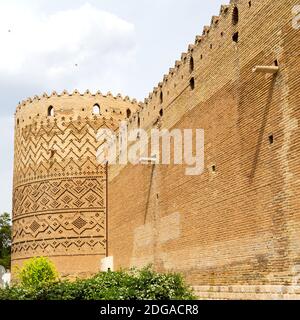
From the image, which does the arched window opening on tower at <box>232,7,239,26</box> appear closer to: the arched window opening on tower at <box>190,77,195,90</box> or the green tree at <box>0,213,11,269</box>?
the arched window opening on tower at <box>190,77,195,90</box>

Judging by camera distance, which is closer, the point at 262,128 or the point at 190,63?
the point at 262,128

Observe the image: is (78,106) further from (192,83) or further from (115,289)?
(115,289)

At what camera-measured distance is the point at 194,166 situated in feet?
35.1

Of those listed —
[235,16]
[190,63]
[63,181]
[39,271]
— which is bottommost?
[39,271]

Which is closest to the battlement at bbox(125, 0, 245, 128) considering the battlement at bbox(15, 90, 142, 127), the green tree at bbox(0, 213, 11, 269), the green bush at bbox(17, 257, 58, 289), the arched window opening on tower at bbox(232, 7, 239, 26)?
the arched window opening on tower at bbox(232, 7, 239, 26)

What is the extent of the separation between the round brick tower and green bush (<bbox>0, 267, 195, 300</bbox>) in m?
9.00

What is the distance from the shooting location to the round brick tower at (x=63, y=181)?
1731 centimetres

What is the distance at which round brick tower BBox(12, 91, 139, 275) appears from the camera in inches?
682

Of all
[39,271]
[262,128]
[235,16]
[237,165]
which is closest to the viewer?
[262,128]

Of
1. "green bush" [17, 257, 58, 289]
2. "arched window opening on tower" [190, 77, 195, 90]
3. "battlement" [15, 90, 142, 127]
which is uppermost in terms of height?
"battlement" [15, 90, 142, 127]

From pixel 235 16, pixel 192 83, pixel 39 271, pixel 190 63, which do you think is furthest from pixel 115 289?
pixel 39 271

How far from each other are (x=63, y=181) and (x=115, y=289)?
10317mm

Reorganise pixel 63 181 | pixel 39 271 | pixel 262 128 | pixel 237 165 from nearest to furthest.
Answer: pixel 262 128 < pixel 237 165 < pixel 39 271 < pixel 63 181

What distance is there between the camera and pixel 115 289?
7617 millimetres
